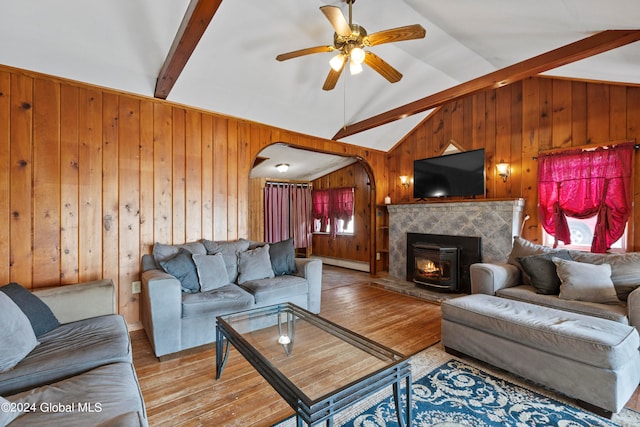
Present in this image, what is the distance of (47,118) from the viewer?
2.63 metres

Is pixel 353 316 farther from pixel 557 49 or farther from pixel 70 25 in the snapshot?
pixel 70 25

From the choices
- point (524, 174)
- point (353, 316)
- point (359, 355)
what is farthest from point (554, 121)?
point (359, 355)

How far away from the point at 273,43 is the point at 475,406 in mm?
3440

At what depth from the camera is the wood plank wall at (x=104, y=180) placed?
252 centimetres

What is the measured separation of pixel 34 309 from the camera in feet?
6.35

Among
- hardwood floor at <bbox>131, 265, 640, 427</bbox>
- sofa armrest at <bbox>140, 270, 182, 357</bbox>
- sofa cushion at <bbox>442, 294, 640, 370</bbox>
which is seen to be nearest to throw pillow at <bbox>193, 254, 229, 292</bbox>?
sofa armrest at <bbox>140, 270, 182, 357</bbox>

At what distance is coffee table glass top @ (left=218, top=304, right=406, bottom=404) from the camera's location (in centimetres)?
146

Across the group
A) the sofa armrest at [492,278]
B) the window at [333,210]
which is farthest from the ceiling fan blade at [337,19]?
the window at [333,210]

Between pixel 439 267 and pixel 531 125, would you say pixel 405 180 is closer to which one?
pixel 439 267

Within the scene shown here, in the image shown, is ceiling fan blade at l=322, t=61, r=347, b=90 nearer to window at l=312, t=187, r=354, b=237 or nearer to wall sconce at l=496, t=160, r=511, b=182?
wall sconce at l=496, t=160, r=511, b=182

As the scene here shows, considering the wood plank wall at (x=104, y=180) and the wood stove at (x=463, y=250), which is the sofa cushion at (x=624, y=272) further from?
the wood plank wall at (x=104, y=180)

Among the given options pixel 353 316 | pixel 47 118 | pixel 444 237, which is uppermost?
pixel 47 118

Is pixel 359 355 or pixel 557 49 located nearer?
pixel 359 355

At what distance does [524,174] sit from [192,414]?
15.0 feet
